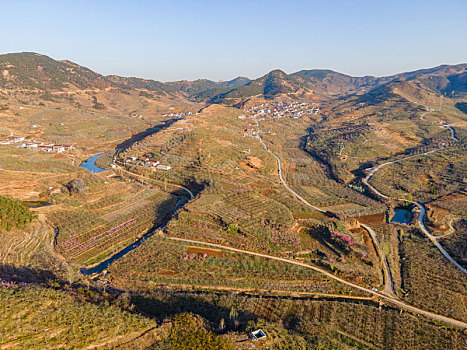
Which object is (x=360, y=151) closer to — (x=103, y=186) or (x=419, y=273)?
(x=419, y=273)

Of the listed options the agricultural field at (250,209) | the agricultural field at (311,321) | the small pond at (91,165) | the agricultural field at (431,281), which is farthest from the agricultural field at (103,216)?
the agricultural field at (431,281)

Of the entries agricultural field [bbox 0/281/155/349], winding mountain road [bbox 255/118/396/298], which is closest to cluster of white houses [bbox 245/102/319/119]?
winding mountain road [bbox 255/118/396/298]

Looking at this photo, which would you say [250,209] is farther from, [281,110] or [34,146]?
[281,110]

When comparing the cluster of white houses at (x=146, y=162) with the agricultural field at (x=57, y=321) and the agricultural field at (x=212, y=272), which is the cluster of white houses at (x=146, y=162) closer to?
the agricultural field at (x=212, y=272)

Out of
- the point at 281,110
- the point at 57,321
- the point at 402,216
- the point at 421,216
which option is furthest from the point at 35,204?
the point at 281,110

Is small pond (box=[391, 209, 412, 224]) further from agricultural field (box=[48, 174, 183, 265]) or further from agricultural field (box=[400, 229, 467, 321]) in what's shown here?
agricultural field (box=[48, 174, 183, 265])
